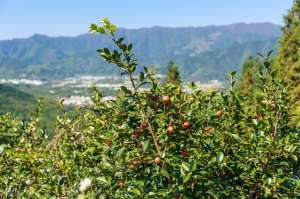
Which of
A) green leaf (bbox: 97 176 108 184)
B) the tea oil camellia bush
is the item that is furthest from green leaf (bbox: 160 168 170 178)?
green leaf (bbox: 97 176 108 184)

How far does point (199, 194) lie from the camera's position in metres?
4.50

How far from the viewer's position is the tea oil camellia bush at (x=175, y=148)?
438 centimetres

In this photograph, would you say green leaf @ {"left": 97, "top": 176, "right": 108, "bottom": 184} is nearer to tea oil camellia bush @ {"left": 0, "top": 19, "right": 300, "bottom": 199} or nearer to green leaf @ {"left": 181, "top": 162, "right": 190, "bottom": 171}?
tea oil camellia bush @ {"left": 0, "top": 19, "right": 300, "bottom": 199}

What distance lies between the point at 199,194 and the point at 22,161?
279cm

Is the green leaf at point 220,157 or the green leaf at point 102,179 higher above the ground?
the green leaf at point 220,157

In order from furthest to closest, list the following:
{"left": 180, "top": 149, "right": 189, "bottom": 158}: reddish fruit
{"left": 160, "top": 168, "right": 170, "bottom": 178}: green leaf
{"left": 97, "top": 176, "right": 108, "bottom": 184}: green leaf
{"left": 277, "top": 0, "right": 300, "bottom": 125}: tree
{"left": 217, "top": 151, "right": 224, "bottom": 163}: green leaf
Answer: {"left": 277, "top": 0, "right": 300, "bottom": 125}: tree → {"left": 180, "top": 149, "right": 189, "bottom": 158}: reddish fruit → {"left": 217, "top": 151, "right": 224, "bottom": 163}: green leaf → {"left": 97, "top": 176, "right": 108, "bottom": 184}: green leaf → {"left": 160, "top": 168, "right": 170, "bottom": 178}: green leaf

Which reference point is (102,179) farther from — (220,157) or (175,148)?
(220,157)

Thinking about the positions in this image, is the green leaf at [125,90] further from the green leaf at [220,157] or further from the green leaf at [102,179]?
Result: the green leaf at [220,157]

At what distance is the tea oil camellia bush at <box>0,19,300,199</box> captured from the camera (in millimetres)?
4383

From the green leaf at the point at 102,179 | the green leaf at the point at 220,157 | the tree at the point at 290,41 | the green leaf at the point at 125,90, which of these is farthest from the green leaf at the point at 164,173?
the tree at the point at 290,41

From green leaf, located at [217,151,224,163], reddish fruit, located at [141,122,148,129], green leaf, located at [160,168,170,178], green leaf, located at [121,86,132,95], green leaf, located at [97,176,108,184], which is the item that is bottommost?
green leaf, located at [97,176,108,184]

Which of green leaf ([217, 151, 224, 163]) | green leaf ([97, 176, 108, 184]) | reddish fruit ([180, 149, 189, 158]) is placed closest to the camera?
green leaf ([97, 176, 108, 184])

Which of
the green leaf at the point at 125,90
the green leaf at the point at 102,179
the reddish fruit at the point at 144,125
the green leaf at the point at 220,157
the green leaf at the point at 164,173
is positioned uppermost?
the green leaf at the point at 125,90

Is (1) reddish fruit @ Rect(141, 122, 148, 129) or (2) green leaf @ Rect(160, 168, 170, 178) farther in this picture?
(1) reddish fruit @ Rect(141, 122, 148, 129)
